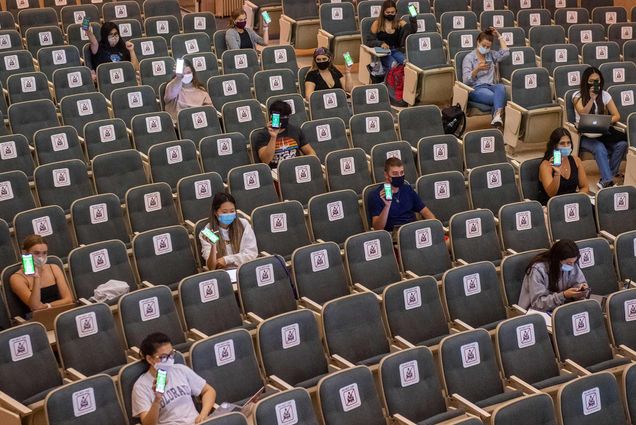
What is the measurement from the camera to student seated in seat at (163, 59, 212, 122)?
7.79m

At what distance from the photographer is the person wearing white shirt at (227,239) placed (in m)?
5.86

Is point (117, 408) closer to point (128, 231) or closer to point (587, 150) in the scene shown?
point (128, 231)

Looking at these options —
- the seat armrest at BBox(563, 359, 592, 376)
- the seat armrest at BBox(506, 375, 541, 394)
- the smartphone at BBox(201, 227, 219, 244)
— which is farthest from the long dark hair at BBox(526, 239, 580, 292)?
the smartphone at BBox(201, 227, 219, 244)

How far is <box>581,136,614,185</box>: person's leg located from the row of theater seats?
228 centimetres

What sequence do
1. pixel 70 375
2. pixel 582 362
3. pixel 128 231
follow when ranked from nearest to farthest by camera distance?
pixel 70 375, pixel 582 362, pixel 128 231

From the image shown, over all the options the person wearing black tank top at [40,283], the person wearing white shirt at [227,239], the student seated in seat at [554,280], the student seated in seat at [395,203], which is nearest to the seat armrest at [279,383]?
the person wearing white shirt at [227,239]

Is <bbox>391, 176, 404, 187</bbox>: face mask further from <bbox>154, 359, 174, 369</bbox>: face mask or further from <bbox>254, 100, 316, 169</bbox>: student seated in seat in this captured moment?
<bbox>154, 359, 174, 369</bbox>: face mask

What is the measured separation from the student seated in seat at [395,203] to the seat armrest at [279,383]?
1655mm

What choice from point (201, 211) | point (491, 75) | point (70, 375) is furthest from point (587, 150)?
point (70, 375)

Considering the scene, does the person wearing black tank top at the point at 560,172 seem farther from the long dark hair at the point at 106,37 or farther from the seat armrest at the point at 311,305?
the long dark hair at the point at 106,37

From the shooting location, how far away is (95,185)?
671 centimetres

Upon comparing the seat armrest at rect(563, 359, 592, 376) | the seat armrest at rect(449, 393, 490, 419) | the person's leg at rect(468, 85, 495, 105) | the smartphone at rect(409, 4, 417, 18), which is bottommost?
the seat armrest at rect(563, 359, 592, 376)

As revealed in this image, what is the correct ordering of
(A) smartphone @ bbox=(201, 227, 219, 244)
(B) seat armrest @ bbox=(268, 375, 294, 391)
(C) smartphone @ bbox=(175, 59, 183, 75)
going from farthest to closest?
(C) smartphone @ bbox=(175, 59, 183, 75)
(A) smartphone @ bbox=(201, 227, 219, 244)
(B) seat armrest @ bbox=(268, 375, 294, 391)

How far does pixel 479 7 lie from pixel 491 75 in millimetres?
1763
